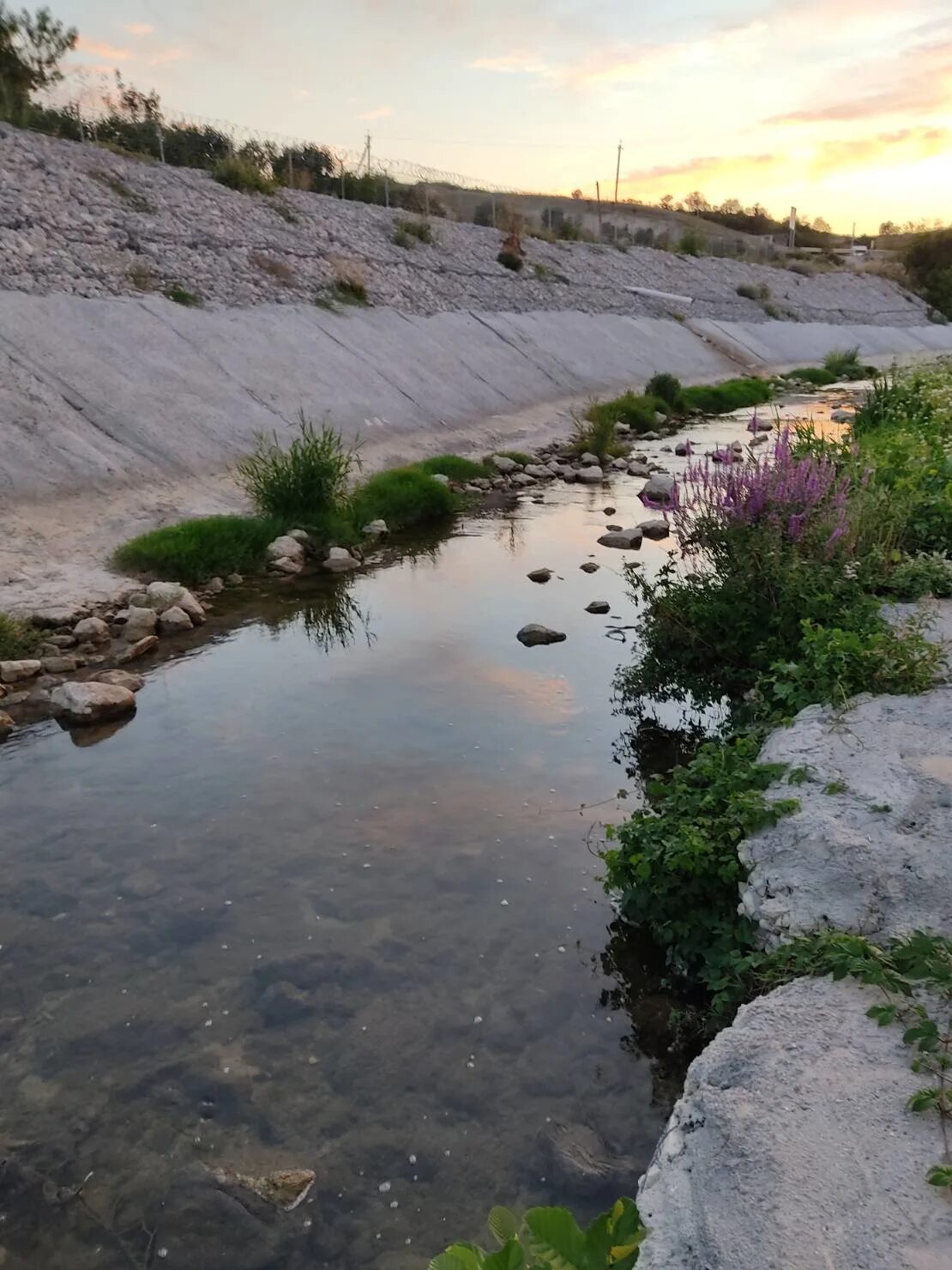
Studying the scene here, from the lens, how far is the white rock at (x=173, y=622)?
9.90m

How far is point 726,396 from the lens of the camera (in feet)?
A: 97.9

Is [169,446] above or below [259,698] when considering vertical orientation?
above

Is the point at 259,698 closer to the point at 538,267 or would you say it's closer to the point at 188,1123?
the point at 188,1123

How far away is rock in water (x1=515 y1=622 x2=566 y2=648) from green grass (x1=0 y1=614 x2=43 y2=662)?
4728mm

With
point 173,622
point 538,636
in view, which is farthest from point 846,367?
point 173,622

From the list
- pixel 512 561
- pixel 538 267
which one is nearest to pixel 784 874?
pixel 512 561

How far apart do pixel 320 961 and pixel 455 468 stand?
13.3 m

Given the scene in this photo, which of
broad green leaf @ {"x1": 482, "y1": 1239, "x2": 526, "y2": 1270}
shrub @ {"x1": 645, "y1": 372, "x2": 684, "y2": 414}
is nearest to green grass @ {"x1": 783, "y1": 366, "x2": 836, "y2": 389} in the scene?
shrub @ {"x1": 645, "y1": 372, "x2": 684, "y2": 414}

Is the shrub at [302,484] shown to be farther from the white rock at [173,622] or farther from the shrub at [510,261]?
the shrub at [510,261]

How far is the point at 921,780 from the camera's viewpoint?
4.97 m

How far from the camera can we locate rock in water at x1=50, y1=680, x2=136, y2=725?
7.82 metres

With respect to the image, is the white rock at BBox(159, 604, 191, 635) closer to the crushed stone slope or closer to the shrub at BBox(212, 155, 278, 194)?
the crushed stone slope

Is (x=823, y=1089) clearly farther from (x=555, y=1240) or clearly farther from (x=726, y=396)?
(x=726, y=396)

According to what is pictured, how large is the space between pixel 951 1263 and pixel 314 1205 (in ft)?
7.48
